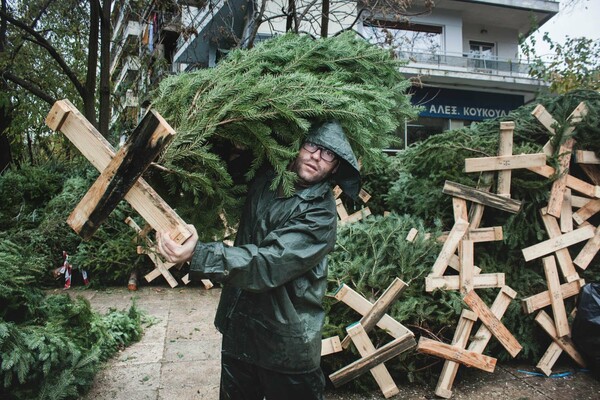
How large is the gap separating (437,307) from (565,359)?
1475 millimetres

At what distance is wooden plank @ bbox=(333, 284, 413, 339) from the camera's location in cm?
340

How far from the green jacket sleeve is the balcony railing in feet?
46.6

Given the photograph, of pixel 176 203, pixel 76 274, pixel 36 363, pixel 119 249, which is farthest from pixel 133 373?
pixel 76 274

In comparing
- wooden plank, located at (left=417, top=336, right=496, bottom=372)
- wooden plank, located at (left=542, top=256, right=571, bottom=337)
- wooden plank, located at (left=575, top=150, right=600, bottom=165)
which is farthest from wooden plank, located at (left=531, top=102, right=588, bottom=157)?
wooden plank, located at (left=417, top=336, right=496, bottom=372)

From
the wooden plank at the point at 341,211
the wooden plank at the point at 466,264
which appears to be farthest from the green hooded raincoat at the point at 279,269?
the wooden plank at the point at 341,211

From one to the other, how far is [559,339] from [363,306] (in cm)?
193

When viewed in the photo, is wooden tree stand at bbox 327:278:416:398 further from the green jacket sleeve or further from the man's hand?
the man's hand

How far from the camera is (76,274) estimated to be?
683 centimetres

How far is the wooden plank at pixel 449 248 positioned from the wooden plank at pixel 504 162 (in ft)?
1.71

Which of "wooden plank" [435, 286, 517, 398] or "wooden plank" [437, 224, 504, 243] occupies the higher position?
"wooden plank" [437, 224, 504, 243]

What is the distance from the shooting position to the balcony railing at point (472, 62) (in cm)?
1525

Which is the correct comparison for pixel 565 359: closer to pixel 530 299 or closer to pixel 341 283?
pixel 530 299

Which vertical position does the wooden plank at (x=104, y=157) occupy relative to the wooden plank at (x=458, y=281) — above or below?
above

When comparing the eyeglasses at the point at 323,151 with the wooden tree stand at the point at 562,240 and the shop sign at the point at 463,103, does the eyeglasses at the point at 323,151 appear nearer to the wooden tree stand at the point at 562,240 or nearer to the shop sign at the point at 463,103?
the wooden tree stand at the point at 562,240
